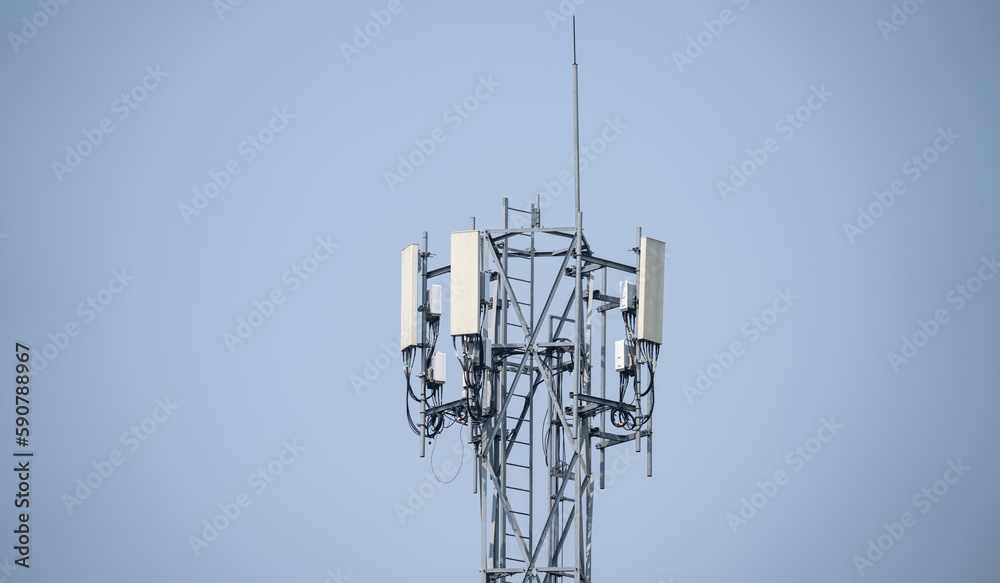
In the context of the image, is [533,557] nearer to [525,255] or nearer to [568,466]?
[568,466]

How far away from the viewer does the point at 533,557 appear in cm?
3244

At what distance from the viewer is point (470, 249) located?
3331cm

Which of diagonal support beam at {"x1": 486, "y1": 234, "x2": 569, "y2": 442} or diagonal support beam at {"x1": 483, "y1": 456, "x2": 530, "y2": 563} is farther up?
diagonal support beam at {"x1": 486, "y1": 234, "x2": 569, "y2": 442}

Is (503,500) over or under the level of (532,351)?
under

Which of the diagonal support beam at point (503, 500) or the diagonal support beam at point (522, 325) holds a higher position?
the diagonal support beam at point (522, 325)

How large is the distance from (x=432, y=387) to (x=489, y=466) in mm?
1996

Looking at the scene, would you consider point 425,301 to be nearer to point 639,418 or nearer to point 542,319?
point 542,319

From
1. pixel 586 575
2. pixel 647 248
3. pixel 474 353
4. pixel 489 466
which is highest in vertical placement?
pixel 647 248

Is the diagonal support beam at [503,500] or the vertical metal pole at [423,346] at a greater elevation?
the vertical metal pole at [423,346]

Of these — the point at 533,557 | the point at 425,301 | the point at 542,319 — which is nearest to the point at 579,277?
the point at 542,319

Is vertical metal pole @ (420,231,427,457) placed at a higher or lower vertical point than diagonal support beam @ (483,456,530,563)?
higher

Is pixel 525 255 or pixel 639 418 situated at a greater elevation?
pixel 525 255

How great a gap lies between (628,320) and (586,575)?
16.9 feet

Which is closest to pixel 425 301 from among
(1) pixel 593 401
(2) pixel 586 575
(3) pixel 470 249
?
(3) pixel 470 249
